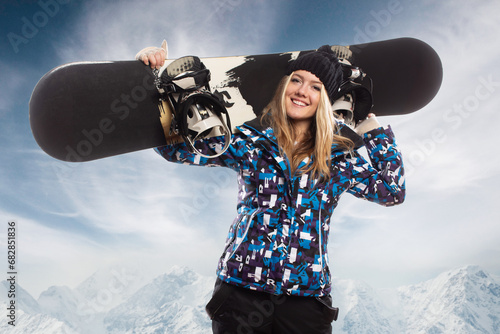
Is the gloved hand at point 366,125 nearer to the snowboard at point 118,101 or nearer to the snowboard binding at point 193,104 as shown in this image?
the snowboard at point 118,101

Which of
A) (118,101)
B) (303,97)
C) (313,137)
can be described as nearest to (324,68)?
(303,97)

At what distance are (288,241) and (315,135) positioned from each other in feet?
1.44

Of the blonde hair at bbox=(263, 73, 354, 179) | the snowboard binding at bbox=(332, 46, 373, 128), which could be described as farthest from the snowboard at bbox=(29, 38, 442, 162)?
the blonde hair at bbox=(263, 73, 354, 179)

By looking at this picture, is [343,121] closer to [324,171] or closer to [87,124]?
[324,171]

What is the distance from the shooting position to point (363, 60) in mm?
2033

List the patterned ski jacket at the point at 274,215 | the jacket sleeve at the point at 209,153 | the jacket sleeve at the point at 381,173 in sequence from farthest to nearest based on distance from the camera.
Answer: the jacket sleeve at the point at 381,173 → the jacket sleeve at the point at 209,153 → the patterned ski jacket at the point at 274,215

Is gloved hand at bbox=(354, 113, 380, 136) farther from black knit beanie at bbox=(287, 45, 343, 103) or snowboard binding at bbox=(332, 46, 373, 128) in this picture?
black knit beanie at bbox=(287, 45, 343, 103)

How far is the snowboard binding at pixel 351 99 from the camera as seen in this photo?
68.2 inches

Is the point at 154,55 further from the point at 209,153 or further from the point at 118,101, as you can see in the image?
the point at 209,153

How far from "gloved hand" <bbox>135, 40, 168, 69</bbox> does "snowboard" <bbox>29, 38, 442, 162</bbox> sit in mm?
33

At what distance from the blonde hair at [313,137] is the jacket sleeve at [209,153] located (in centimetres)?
16

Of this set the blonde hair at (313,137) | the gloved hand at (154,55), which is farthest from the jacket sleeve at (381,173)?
the gloved hand at (154,55)

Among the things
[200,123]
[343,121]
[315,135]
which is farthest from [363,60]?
[200,123]

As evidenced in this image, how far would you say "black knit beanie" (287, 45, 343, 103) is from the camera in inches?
63.2
